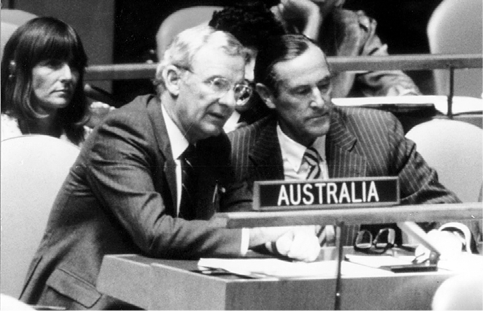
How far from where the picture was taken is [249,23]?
315 cm

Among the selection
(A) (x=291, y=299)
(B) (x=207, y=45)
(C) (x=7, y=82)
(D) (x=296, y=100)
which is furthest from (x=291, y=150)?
(A) (x=291, y=299)

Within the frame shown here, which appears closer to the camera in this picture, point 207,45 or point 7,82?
point 207,45

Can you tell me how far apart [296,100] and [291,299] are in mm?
1159

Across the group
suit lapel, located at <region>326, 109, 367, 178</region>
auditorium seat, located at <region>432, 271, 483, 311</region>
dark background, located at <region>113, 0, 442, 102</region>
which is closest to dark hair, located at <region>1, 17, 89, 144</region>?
dark background, located at <region>113, 0, 442, 102</region>

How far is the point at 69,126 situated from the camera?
311 centimetres

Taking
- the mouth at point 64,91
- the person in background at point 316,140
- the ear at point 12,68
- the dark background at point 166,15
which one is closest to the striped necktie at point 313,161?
the person in background at point 316,140

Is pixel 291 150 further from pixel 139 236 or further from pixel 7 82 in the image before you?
pixel 7 82

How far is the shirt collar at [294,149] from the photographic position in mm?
2949

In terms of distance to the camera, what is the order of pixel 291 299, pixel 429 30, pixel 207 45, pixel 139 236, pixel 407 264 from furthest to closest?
1. pixel 429 30
2. pixel 207 45
3. pixel 139 236
4. pixel 407 264
5. pixel 291 299

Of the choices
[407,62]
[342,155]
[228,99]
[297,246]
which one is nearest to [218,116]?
[228,99]

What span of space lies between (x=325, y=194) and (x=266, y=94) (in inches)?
45.2

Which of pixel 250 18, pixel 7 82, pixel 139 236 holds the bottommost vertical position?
pixel 139 236

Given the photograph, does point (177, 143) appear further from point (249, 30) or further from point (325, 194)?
point (325, 194)

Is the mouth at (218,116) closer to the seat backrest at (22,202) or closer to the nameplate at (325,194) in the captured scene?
the seat backrest at (22,202)
